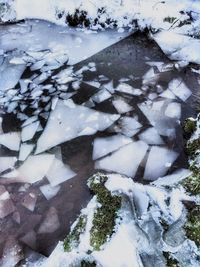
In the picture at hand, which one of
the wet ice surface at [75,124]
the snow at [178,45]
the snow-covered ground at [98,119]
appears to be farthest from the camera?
the snow at [178,45]

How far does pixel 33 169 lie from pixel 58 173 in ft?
1.03

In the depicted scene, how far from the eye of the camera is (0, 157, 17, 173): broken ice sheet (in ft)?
13.6

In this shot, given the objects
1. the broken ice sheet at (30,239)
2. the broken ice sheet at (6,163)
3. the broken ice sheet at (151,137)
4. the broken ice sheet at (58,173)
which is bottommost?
the broken ice sheet at (30,239)

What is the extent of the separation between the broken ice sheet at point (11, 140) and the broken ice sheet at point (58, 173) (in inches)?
23.2

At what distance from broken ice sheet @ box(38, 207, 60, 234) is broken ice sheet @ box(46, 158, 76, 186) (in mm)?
379

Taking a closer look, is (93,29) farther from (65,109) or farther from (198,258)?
(198,258)

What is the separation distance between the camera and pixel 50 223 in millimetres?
3547

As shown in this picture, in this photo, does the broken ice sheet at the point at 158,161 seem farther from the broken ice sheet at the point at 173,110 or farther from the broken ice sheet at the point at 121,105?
the broken ice sheet at the point at 121,105

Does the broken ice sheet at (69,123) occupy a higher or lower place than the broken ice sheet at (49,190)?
higher

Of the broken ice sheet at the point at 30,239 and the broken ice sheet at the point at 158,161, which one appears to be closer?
the broken ice sheet at the point at 30,239

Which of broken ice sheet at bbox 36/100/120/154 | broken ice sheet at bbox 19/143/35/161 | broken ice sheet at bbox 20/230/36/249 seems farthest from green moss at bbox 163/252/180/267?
broken ice sheet at bbox 19/143/35/161

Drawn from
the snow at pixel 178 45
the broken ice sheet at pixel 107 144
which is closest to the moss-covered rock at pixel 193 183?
the broken ice sheet at pixel 107 144

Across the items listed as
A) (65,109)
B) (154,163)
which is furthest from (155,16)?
(154,163)

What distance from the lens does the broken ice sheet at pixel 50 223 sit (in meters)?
3.49
